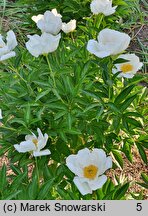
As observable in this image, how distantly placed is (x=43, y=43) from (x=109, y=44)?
8.6 inches

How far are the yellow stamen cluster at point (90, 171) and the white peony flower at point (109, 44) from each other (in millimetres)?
353

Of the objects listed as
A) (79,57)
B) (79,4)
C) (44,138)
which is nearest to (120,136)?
(79,57)

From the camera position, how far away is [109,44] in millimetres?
1590

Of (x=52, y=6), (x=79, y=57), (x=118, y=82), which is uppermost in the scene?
(x=79, y=57)

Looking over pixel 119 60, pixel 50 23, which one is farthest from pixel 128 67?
pixel 50 23

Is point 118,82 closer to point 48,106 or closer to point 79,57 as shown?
point 79,57

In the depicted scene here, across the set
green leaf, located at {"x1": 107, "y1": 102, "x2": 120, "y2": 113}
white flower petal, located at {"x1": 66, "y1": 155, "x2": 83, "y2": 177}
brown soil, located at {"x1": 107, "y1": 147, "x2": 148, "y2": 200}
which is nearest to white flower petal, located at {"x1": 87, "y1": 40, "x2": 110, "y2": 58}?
green leaf, located at {"x1": 107, "y1": 102, "x2": 120, "y2": 113}

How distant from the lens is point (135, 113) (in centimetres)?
182

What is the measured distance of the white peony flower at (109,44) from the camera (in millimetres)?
1575

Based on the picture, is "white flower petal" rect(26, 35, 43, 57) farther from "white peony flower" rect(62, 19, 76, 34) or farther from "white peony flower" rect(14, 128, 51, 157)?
"white peony flower" rect(62, 19, 76, 34)

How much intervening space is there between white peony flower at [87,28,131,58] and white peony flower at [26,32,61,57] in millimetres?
116

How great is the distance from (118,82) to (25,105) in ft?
1.49

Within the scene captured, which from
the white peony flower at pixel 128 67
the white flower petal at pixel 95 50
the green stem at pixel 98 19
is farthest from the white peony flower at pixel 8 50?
the green stem at pixel 98 19

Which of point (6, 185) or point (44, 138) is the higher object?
point (44, 138)
